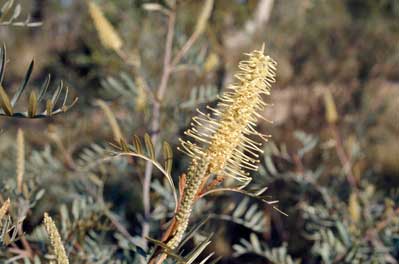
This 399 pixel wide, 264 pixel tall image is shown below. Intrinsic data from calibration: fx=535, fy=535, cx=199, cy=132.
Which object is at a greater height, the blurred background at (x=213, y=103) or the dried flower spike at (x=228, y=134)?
the dried flower spike at (x=228, y=134)

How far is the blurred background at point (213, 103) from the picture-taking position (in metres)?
1.41

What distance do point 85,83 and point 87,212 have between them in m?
3.15

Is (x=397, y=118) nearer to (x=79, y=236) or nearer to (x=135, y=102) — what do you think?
(x=135, y=102)

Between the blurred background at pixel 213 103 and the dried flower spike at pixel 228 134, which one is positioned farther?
the blurred background at pixel 213 103

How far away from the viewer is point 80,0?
9.42 meters

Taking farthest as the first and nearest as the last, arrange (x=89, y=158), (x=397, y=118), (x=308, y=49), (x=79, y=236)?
(x=308, y=49) → (x=397, y=118) → (x=89, y=158) → (x=79, y=236)

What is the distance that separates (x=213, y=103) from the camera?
1.78 m

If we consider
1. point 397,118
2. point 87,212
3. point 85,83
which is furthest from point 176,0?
point 397,118

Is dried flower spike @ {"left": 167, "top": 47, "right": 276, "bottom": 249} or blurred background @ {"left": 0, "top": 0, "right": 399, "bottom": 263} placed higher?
dried flower spike @ {"left": 167, "top": 47, "right": 276, "bottom": 249}

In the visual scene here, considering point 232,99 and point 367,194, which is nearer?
point 232,99

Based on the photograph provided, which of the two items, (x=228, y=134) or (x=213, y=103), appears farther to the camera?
(x=213, y=103)

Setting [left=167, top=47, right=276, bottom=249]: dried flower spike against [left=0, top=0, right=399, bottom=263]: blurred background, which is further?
[left=0, top=0, right=399, bottom=263]: blurred background

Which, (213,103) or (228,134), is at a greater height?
(228,134)

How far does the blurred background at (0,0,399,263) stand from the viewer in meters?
1.41
